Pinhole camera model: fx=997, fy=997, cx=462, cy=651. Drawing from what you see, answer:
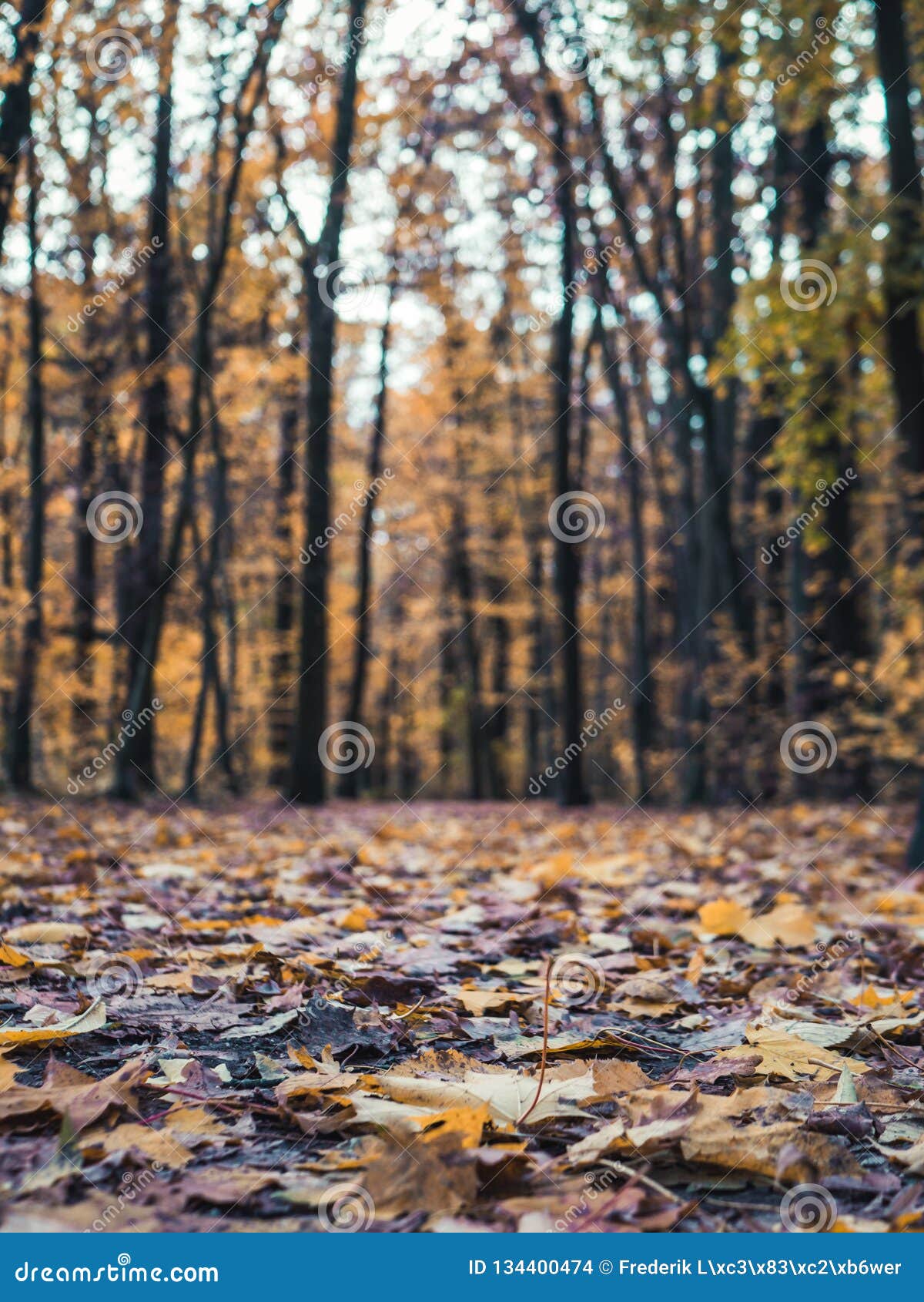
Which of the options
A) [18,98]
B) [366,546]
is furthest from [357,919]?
[366,546]

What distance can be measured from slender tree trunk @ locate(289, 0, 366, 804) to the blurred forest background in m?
0.05

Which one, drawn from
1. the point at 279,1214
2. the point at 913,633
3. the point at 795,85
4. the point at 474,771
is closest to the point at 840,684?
the point at 913,633

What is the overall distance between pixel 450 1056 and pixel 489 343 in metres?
19.7

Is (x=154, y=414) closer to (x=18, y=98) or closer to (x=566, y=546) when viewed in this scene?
(x=18, y=98)

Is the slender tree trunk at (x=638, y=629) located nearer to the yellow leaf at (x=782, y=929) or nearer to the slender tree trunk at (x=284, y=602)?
the slender tree trunk at (x=284, y=602)

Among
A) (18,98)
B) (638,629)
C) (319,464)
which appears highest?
(18,98)

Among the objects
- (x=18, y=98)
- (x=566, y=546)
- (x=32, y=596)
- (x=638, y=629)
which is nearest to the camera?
(x=18, y=98)

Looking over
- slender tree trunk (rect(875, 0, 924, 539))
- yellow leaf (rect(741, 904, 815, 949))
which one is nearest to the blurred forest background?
slender tree trunk (rect(875, 0, 924, 539))

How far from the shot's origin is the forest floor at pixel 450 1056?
4.74 ft

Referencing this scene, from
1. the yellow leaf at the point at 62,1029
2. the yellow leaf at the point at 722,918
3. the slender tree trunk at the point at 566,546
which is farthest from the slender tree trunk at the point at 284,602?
the yellow leaf at the point at 62,1029

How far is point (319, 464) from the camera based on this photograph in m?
11.5

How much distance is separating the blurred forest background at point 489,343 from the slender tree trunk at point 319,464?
0.05m

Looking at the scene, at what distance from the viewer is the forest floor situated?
145cm

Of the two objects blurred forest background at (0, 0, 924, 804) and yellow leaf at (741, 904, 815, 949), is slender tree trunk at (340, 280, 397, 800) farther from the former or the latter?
yellow leaf at (741, 904, 815, 949)
